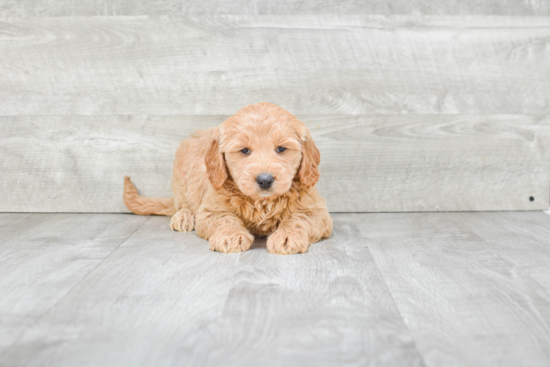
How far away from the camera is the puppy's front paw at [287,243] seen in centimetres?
211

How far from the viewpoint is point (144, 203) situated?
2965mm

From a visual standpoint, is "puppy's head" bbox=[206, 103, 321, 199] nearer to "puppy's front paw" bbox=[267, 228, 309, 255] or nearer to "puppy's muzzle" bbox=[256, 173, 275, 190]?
"puppy's muzzle" bbox=[256, 173, 275, 190]

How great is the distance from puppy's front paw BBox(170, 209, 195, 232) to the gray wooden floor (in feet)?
0.23

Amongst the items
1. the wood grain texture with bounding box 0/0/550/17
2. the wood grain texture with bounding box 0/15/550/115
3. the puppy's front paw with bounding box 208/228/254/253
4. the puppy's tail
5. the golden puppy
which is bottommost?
the puppy's tail

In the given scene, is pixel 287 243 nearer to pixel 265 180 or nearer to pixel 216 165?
pixel 265 180

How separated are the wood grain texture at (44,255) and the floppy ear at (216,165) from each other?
0.58 metres

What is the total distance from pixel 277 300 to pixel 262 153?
2.34 ft

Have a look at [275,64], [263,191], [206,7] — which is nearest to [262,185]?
[263,191]

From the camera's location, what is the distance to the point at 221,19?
2.89 meters

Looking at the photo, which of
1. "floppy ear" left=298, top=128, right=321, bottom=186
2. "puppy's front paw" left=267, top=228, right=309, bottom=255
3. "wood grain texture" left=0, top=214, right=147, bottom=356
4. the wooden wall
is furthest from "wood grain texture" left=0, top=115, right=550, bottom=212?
"puppy's front paw" left=267, top=228, right=309, bottom=255

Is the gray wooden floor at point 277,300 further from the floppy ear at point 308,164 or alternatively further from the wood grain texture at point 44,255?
the floppy ear at point 308,164

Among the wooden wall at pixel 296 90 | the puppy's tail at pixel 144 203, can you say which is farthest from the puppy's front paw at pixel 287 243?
the puppy's tail at pixel 144 203

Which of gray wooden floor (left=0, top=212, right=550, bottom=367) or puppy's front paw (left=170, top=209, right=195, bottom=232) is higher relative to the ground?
gray wooden floor (left=0, top=212, right=550, bottom=367)

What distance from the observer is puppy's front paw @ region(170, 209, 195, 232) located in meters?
2.60
